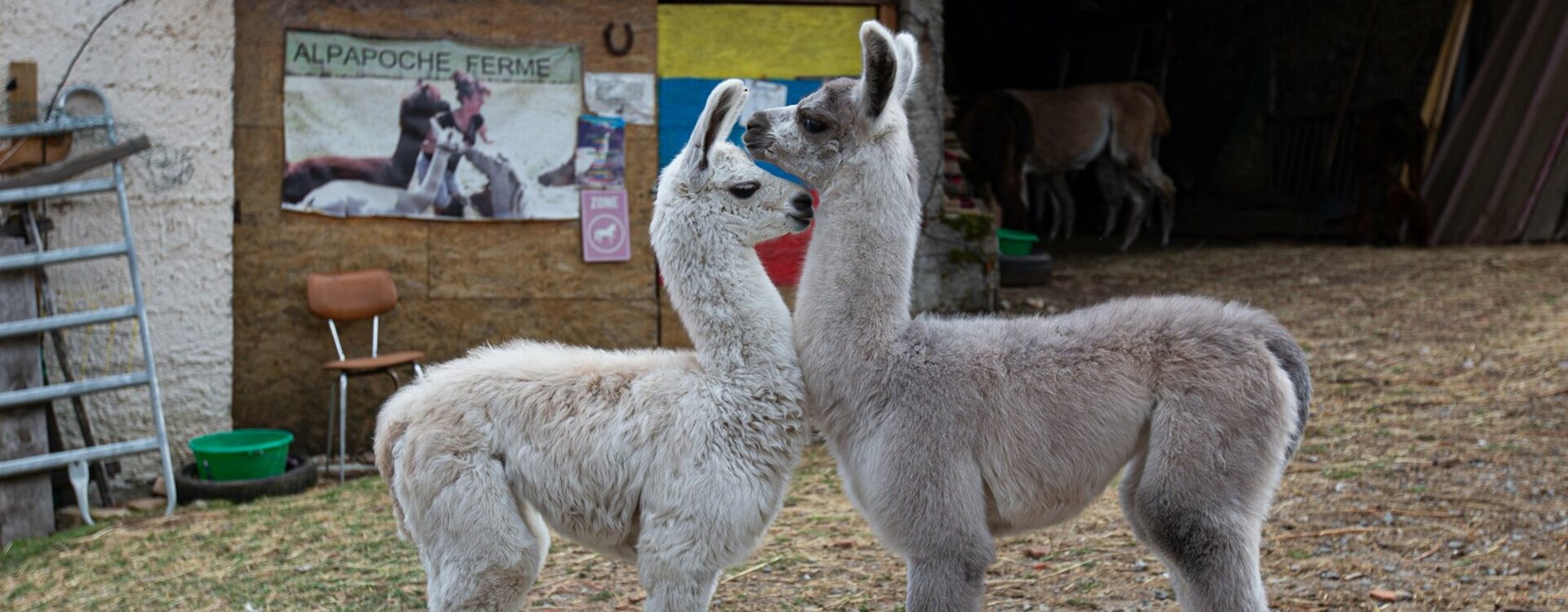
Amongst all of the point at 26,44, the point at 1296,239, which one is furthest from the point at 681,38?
the point at 1296,239

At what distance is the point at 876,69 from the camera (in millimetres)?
3080

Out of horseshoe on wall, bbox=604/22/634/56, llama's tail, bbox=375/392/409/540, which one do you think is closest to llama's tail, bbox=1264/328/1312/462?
llama's tail, bbox=375/392/409/540

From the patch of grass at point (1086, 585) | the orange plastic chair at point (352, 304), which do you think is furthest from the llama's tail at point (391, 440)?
the orange plastic chair at point (352, 304)

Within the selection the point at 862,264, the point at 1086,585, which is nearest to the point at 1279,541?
the point at 1086,585

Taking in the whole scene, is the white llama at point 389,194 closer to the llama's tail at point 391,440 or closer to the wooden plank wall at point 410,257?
the wooden plank wall at point 410,257

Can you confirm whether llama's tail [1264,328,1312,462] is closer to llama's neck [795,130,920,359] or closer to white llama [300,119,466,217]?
llama's neck [795,130,920,359]

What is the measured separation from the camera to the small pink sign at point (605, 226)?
703 centimetres

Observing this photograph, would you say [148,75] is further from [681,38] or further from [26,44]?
[681,38]

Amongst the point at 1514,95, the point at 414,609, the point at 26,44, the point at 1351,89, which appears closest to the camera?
the point at 414,609

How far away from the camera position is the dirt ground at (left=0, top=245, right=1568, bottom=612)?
415cm

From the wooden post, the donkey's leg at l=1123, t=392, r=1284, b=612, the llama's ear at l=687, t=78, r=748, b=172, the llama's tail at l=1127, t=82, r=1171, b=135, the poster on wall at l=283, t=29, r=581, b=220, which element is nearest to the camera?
the donkey's leg at l=1123, t=392, r=1284, b=612

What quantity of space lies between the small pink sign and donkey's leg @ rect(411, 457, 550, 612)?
13.5 ft

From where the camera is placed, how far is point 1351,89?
41.5ft

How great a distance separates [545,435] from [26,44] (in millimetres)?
4926
